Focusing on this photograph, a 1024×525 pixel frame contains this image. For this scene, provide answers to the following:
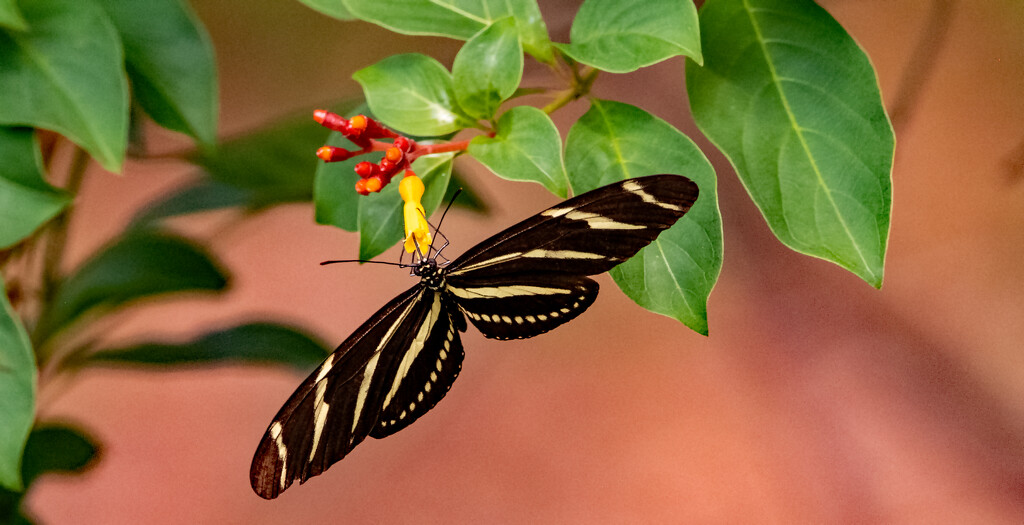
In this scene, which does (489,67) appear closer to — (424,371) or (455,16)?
(455,16)

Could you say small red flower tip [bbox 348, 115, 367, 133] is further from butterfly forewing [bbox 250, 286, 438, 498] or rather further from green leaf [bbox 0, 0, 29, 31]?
green leaf [bbox 0, 0, 29, 31]

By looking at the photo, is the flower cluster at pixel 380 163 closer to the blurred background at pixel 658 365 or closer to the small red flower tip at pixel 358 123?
the small red flower tip at pixel 358 123

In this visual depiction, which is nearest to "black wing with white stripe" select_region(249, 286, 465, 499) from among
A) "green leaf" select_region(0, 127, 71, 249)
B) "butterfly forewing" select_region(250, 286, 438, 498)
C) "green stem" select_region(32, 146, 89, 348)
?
"butterfly forewing" select_region(250, 286, 438, 498)

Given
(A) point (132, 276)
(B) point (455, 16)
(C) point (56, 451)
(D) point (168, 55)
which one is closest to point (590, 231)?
(B) point (455, 16)

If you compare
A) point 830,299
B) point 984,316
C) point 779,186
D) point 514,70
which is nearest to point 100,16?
point 514,70

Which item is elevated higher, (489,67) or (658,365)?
(489,67)

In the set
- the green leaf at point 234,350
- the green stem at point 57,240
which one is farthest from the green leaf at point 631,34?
the green stem at point 57,240
